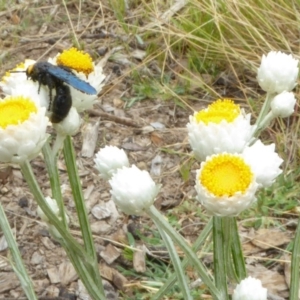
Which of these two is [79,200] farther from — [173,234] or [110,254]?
[110,254]

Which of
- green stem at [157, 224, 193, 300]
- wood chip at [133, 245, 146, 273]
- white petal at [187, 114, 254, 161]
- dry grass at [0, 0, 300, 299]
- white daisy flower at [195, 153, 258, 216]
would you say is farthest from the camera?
dry grass at [0, 0, 300, 299]

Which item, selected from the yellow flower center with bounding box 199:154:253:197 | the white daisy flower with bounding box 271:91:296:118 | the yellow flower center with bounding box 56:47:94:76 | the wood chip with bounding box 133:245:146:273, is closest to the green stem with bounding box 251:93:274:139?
the white daisy flower with bounding box 271:91:296:118

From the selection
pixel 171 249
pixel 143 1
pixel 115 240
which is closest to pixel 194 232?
pixel 115 240

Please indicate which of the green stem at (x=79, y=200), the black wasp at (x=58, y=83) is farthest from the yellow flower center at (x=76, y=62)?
the green stem at (x=79, y=200)

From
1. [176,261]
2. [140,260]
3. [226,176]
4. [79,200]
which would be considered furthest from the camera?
[140,260]

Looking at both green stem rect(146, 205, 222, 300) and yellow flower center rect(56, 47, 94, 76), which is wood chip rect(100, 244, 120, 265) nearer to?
yellow flower center rect(56, 47, 94, 76)

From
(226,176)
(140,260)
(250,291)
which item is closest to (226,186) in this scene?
(226,176)
